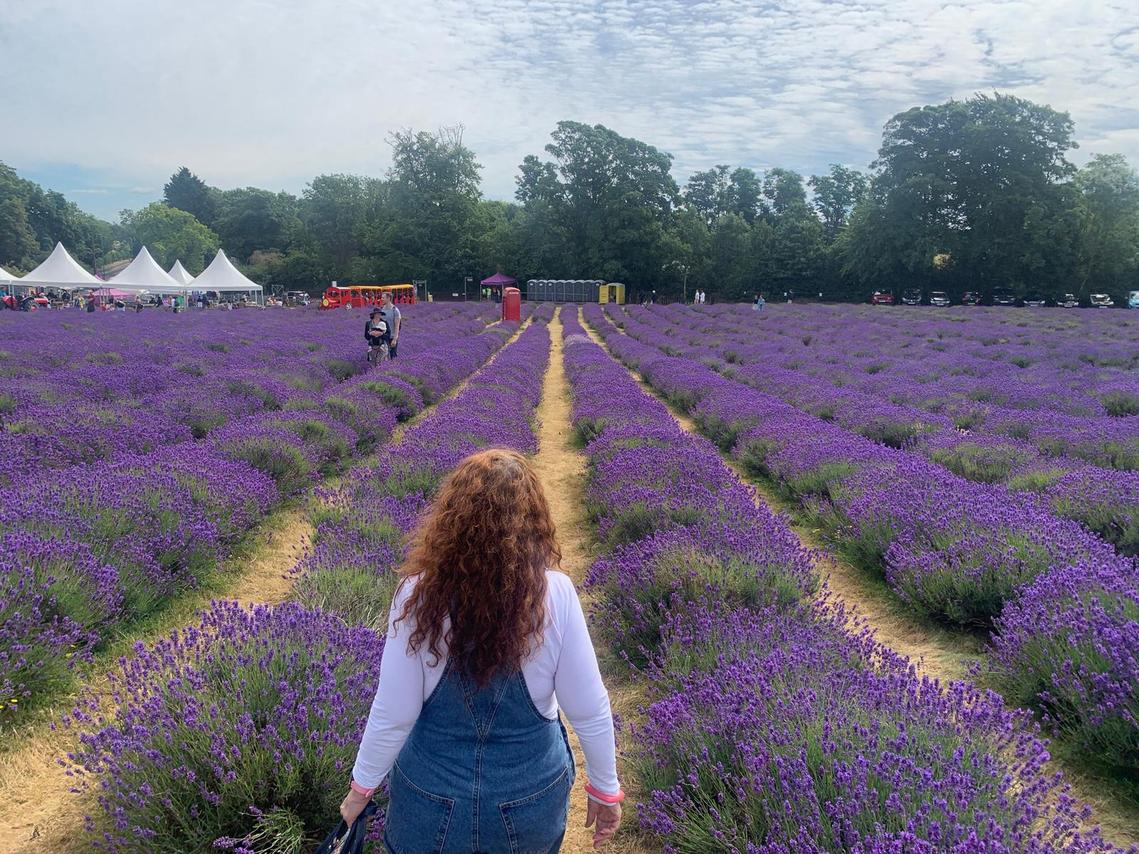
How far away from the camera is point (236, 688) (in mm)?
2381

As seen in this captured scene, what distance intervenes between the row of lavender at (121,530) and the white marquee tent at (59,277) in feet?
121

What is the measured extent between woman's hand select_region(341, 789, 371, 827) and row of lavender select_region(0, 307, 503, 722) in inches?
75.0

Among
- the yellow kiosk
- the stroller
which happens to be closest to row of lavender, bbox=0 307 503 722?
the stroller

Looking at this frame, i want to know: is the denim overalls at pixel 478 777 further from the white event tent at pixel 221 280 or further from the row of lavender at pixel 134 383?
the white event tent at pixel 221 280

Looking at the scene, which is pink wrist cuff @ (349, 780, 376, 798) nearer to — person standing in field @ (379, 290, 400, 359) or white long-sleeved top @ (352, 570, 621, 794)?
white long-sleeved top @ (352, 570, 621, 794)

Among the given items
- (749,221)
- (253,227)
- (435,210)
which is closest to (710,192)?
(749,221)

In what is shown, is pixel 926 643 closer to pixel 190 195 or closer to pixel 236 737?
pixel 236 737

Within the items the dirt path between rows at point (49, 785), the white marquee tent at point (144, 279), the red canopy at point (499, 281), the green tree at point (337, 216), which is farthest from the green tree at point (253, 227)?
the dirt path between rows at point (49, 785)

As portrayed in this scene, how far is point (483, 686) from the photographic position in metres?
1.59

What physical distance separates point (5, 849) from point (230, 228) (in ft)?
295

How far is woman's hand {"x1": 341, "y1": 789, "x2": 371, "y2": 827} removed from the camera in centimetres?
167

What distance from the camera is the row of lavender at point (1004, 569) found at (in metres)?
2.82

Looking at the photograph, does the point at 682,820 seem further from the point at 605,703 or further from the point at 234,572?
the point at 234,572

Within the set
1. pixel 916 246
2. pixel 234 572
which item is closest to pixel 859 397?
pixel 234 572
